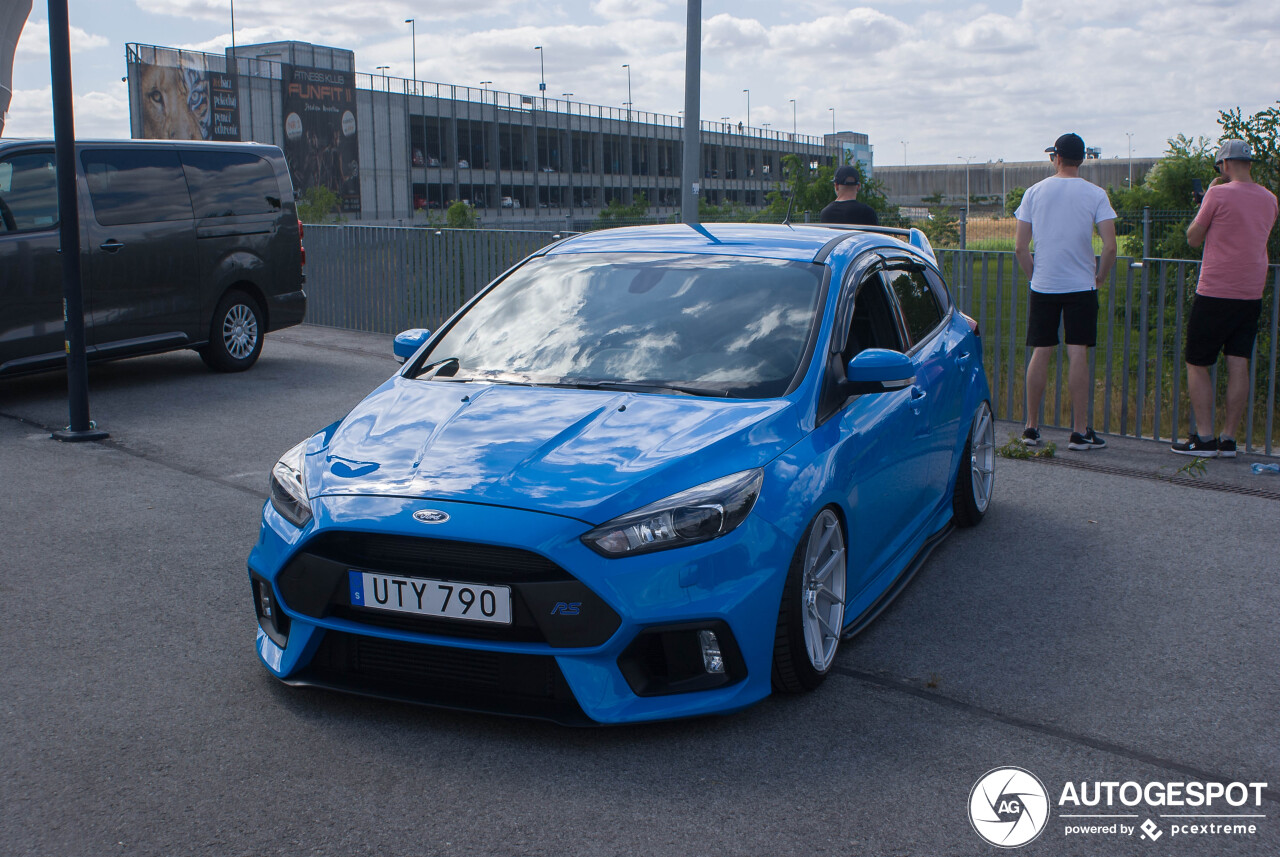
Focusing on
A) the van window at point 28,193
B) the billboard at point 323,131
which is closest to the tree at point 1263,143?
the van window at point 28,193

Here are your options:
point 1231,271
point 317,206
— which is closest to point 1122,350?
point 1231,271

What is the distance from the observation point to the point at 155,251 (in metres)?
10.5

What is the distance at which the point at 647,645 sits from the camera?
3486 millimetres

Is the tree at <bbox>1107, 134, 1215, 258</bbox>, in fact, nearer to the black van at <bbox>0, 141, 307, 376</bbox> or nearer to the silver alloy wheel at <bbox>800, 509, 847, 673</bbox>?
the black van at <bbox>0, 141, 307, 376</bbox>

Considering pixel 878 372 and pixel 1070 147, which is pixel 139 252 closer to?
pixel 1070 147

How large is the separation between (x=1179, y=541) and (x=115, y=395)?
830cm

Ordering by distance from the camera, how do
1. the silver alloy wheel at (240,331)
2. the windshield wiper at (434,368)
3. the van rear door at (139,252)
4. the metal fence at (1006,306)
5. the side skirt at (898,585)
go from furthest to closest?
the silver alloy wheel at (240,331) < the van rear door at (139,252) < the metal fence at (1006,306) < the windshield wiper at (434,368) < the side skirt at (898,585)

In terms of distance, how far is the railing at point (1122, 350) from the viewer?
850cm

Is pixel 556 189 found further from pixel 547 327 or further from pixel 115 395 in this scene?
pixel 547 327

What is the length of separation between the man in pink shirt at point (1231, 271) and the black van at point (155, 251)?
8150mm

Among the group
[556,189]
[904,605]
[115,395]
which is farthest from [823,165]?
[556,189]

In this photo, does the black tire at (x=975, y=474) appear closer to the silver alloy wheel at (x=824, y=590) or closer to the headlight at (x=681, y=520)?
the silver alloy wheel at (x=824, y=590)

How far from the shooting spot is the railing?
8.50m

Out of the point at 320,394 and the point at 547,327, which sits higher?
the point at 547,327
